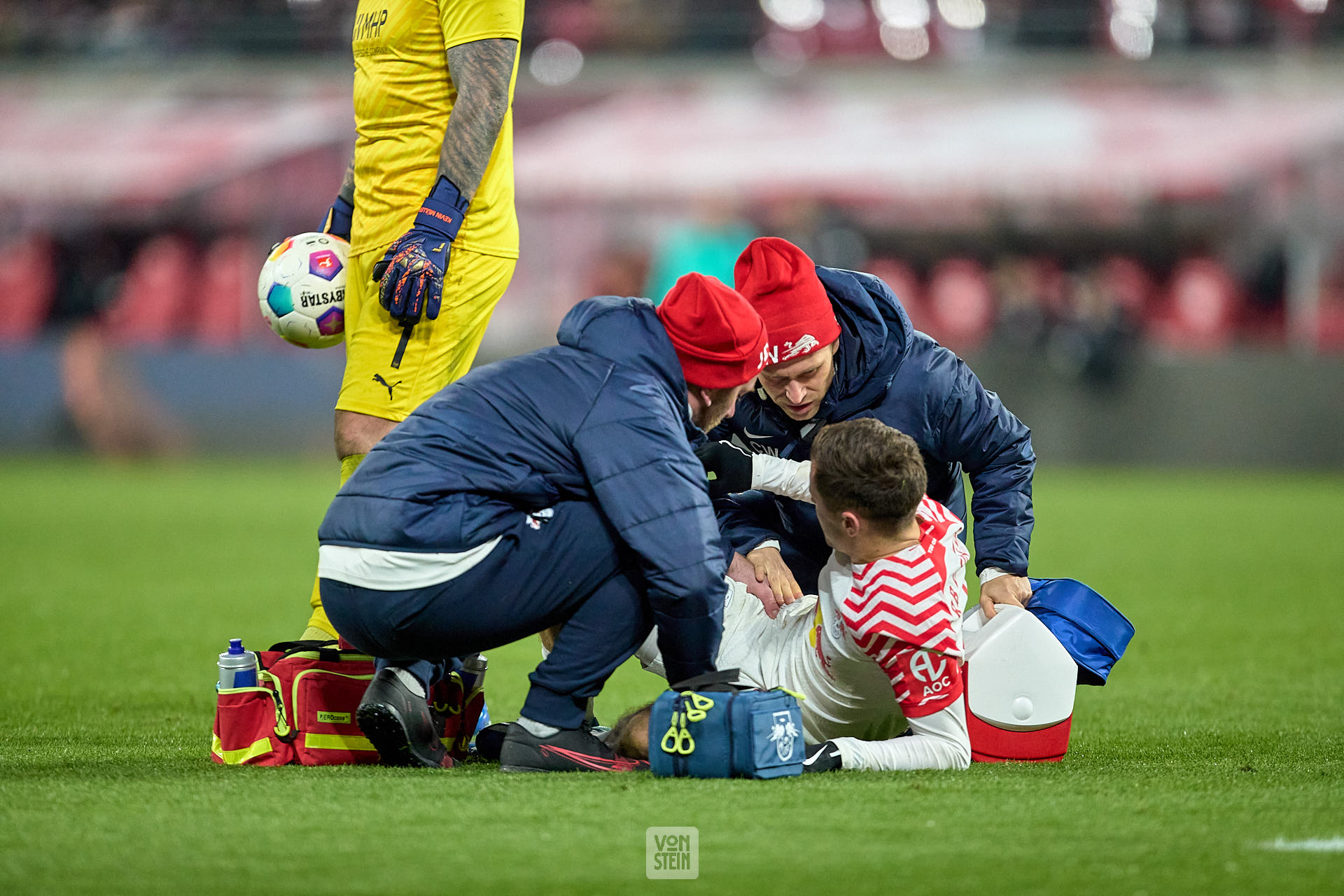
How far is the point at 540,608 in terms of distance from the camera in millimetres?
3412

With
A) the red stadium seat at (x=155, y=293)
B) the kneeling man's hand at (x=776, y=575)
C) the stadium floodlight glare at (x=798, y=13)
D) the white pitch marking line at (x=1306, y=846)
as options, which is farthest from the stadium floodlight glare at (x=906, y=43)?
Answer: the white pitch marking line at (x=1306, y=846)

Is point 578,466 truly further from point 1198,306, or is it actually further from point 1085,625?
point 1198,306

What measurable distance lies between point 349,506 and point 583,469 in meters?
0.53

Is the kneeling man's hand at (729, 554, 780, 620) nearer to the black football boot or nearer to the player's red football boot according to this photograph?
the player's red football boot

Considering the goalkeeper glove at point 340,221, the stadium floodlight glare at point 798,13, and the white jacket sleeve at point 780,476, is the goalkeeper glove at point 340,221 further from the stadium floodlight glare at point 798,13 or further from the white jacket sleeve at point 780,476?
the stadium floodlight glare at point 798,13

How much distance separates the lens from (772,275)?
391cm

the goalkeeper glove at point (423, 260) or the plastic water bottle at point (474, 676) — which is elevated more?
the goalkeeper glove at point (423, 260)

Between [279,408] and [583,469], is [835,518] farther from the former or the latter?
[279,408]

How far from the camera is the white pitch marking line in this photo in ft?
8.89

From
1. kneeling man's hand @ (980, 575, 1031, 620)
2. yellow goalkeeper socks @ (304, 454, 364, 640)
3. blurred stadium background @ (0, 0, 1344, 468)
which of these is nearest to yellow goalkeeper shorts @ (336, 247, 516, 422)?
yellow goalkeeper socks @ (304, 454, 364, 640)

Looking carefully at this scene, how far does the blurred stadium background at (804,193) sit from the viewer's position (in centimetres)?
1677

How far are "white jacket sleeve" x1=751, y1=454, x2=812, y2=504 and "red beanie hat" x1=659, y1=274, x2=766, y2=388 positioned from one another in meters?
0.68

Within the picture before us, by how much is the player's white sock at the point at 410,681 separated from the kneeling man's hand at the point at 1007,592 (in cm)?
143

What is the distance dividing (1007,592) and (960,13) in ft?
52.7
